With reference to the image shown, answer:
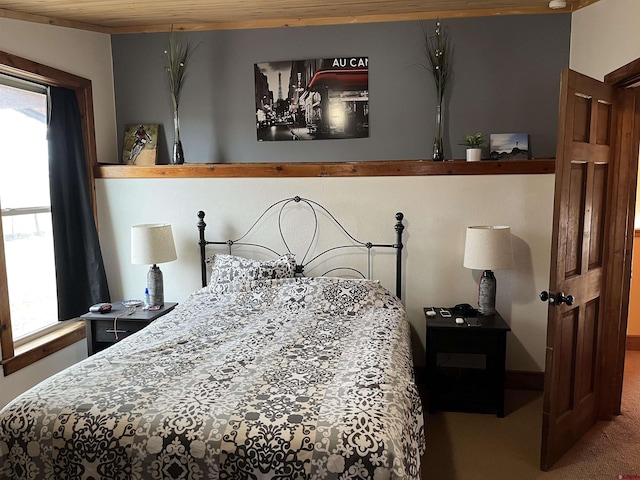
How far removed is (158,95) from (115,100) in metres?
0.37

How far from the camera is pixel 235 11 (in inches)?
135

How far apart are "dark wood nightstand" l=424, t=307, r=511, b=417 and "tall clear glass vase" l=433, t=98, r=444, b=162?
1.10m

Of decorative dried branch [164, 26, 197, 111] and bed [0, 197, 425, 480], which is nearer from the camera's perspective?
bed [0, 197, 425, 480]

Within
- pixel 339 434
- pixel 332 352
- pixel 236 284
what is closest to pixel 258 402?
pixel 339 434

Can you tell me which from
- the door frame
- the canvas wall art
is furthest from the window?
the door frame

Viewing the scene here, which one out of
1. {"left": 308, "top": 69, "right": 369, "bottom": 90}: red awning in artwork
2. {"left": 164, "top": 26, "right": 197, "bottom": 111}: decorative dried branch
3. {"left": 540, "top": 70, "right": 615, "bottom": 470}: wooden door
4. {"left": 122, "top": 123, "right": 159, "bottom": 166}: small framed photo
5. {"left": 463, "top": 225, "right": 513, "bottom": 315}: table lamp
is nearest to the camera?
{"left": 540, "top": 70, "right": 615, "bottom": 470}: wooden door

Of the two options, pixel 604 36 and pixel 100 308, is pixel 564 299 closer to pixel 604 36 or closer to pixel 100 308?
pixel 604 36

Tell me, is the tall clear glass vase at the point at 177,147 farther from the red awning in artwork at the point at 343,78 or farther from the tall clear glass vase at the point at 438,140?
the tall clear glass vase at the point at 438,140

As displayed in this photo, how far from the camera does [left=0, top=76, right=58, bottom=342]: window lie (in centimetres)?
318

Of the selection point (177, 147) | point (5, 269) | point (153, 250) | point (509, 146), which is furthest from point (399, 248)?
point (5, 269)

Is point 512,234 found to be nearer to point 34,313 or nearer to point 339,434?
point 339,434

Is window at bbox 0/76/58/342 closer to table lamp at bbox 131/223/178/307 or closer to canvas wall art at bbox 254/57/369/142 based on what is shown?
table lamp at bbox 131/223/178/307

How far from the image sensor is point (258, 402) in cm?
186

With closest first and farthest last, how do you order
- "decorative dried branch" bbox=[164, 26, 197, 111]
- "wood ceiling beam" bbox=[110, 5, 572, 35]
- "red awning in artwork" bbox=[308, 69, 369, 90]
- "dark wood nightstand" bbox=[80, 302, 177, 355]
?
"dark wood nightstand" bbox=[80, 302, 177, 355] < "wood ceiling beam" bbox=[110, 5, 572, 35] < "red awning in artwork" bbox=[308, 69, 369, 90] < "decorative dried branch" bbox=[164, 26, 197, 111]
